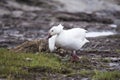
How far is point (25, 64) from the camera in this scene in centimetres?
1355

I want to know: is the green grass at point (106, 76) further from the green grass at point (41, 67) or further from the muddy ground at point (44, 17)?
the muddy ground at point (44, 17)

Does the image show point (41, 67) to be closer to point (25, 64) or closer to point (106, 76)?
point (25, 64)

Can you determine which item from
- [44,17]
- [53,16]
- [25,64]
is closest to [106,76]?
[25,64]

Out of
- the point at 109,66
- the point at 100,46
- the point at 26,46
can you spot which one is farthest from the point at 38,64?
the point at 100,46

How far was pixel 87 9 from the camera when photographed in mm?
48469

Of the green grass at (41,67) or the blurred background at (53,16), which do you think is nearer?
the green grass at (41,67)

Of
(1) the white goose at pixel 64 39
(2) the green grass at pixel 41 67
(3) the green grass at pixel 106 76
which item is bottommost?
Answer: (3) the green grass at pixel 106 76

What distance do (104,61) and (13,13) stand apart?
89.3ft

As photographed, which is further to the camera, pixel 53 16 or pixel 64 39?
pixel 53 16

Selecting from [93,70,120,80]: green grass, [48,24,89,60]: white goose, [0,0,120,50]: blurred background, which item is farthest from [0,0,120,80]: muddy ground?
[93,70,120,80]: green grass

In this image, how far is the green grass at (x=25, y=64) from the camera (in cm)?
1246

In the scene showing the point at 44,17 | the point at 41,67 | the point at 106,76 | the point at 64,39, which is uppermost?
the point at 44,17

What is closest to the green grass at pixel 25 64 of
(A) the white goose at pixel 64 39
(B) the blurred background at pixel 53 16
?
(A) the white goose at pixel 64 39

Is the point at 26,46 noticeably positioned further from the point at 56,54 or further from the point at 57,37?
the point at 57,37
